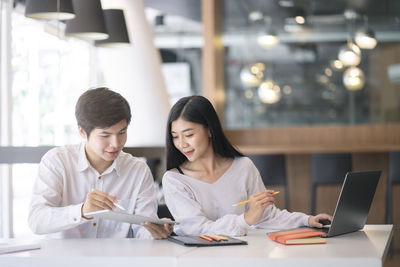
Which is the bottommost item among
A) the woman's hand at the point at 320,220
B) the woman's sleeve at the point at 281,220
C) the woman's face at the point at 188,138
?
the woman's sleeve at the point at 281,220

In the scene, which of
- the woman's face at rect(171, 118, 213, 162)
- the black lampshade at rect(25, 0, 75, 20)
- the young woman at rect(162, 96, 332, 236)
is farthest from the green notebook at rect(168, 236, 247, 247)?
the black lampshade at rect(25, 0, 75, 20)

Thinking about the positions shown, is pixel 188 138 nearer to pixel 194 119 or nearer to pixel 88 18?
pixel 194 119

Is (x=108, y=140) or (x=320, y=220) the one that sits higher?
(x=108, y=140)

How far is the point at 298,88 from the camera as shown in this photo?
825 cm

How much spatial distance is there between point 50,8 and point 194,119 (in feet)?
5.07

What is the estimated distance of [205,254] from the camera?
1876mm

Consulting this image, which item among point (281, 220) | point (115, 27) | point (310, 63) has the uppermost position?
point (115, 27)

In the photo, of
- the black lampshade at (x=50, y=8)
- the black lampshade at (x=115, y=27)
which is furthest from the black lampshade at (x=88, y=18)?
the black lampshade at (x=115, y=27)

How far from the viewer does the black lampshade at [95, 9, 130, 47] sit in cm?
472

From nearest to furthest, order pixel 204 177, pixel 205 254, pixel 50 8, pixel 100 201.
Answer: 1. pixel 205 254
2. pixel 100 201
3. pixel 204 177
4. pixel 50 8

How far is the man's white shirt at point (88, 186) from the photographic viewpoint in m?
2.51

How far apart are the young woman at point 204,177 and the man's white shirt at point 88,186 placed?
0.12 metres

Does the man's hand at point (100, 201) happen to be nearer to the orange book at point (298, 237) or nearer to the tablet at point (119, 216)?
Answer: the tablet at point (119, 216)

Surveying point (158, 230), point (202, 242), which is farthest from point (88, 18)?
point (202, 242)
